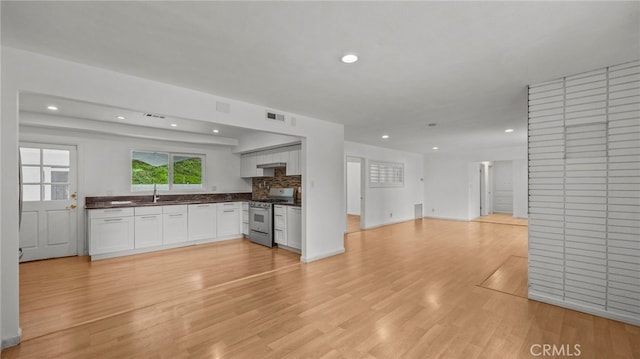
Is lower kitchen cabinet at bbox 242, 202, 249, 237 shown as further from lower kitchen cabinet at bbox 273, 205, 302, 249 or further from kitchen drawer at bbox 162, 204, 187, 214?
kitchen drawer at bbox 162, 204, 187, 214

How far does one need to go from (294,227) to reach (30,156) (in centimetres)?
485

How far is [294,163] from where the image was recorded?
564 centimetres

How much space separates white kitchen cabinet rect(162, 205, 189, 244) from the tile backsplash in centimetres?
205

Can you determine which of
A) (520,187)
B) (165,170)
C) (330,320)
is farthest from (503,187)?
(165,170)

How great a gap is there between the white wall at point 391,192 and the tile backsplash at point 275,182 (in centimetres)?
180

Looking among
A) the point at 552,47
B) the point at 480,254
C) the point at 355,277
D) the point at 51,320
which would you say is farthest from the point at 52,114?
the point at 480,254

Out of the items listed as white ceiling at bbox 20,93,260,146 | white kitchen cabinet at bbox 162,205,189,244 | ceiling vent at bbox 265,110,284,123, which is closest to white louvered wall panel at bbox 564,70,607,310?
ceiling vent at bbox 265,110,284,123

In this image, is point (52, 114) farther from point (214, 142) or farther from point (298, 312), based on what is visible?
point (298, 312)

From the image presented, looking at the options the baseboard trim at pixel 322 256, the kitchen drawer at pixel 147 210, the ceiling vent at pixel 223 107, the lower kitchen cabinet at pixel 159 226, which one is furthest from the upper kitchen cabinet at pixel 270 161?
the kitchen drawer at pixel 147 210

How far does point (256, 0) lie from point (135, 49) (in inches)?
52.4

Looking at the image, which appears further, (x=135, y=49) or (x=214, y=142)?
(x=214, y=142)

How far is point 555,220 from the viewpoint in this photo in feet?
10.0

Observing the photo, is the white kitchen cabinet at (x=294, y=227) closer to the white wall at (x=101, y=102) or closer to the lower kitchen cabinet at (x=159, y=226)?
the white wall at (x=101, y=102)

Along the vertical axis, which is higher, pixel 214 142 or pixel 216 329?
pixel 214 142
